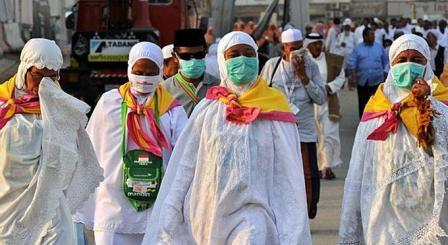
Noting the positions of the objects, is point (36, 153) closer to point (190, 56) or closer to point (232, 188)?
point (232, 188)

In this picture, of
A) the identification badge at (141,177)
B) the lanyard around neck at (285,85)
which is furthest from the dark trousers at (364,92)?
the identification badge at (141,177)

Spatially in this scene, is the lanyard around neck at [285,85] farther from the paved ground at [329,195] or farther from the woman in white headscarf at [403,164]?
the woman in white headscarf at [403,164]

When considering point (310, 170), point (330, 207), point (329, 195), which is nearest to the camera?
point (310, 170)

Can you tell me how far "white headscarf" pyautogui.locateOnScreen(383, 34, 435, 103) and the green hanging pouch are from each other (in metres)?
1.37

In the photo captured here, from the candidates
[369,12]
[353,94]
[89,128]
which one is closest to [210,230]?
[89,128]

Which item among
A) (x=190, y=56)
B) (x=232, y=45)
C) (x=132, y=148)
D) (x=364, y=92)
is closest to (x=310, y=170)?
(x=190, y=56)

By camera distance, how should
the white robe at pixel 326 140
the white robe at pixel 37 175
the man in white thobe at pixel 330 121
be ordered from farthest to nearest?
the white robe at pixel 326 140 → the man in white thobe at pixel 330 121 → the white robe at pixel 37 175

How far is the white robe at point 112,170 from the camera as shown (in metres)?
6.62

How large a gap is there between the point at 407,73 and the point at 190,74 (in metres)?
2.14

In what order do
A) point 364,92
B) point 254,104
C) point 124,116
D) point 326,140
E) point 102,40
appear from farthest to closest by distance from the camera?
point 364,92 → point 102,40 → point 326,140 → point 124,116 → point 254,104

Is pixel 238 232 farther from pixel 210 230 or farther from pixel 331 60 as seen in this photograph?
pixel 331 60

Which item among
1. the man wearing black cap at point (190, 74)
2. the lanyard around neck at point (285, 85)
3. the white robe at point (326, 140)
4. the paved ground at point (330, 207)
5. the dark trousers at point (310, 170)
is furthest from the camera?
the white robe at point (326, 140)

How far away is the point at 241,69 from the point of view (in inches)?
229

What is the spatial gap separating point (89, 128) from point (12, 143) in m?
0.81
